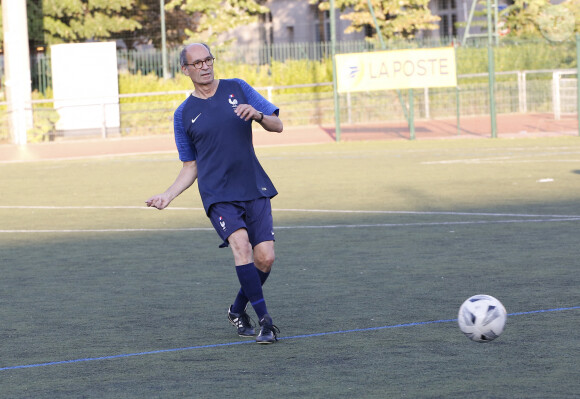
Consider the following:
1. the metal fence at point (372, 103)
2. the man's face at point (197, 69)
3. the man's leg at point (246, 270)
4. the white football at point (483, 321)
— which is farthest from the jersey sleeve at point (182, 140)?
the metal fence at point (372, 103)

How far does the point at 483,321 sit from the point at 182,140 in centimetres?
231

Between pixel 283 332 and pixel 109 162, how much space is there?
19042mm

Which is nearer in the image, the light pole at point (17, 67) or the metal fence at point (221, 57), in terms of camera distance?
the light pole at point (17, 67)

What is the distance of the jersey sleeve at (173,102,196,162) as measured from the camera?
762 centimetres

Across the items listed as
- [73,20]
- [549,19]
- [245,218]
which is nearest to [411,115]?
[549,19]

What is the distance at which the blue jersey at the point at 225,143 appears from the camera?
7445 millimetres

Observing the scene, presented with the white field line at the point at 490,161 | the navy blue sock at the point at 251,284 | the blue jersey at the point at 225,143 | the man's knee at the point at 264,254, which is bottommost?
the white field line at the point at 490,161

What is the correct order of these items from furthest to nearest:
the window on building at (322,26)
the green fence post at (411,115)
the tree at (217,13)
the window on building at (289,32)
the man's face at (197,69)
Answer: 1. the window on building at (289,32)
2. the window on building at (322,26)
3. the tree at (217,13)
4. the green fence post at (411,115)
5. the man's face at (197,69)

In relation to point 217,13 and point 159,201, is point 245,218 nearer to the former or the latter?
point 159,201

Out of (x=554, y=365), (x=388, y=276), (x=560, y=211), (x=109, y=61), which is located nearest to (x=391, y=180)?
(x=560, y=211)

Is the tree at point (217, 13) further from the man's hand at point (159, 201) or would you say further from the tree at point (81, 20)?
the man's hand at point (159, 201)

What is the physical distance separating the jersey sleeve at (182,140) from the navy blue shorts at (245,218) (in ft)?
1.49

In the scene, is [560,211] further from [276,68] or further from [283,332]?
[276,68]

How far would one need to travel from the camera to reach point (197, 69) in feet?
24.1
